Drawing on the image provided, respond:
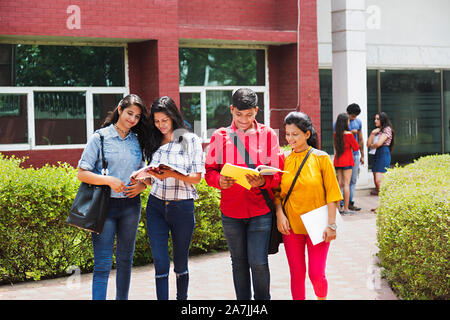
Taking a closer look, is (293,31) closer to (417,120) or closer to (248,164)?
(417,120)

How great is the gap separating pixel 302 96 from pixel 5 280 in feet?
28.3

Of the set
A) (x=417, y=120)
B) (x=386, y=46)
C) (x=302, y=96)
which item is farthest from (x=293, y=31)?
(x=417, y=120)

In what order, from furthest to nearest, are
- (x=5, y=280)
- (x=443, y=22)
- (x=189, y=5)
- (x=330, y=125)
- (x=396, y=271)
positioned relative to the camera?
1. (x=443, y=22)
2. (x=330, y=125)
3. (x=189, y=5)
4. (x=5, y=280)
5. (x=396, y=271)

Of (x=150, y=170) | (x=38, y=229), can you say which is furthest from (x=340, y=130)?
(x=150, y=170)

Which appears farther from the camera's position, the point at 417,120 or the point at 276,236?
the point at 417,120

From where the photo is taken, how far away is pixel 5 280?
271 inches

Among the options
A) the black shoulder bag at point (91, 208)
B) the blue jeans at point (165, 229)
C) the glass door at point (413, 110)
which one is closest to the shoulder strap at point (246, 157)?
the blue jeans at point (165, 229)

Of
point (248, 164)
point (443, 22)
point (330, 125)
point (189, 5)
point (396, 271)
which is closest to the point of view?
point (248, 164)

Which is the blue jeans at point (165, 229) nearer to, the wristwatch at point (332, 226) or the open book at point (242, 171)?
the open book at point (242, 171)

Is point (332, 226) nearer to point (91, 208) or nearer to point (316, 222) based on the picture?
point (316, 222)

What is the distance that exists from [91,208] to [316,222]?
1.74 metres

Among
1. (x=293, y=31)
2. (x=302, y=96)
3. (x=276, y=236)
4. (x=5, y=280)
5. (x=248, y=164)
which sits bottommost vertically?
(x=5, y=280)

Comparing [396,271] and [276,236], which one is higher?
[276,236]

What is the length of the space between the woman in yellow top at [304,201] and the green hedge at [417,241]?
1.31 meters
